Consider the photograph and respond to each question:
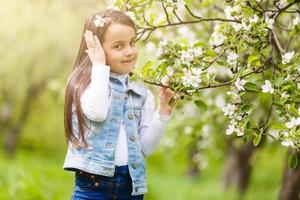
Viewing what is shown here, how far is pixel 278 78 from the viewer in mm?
3805

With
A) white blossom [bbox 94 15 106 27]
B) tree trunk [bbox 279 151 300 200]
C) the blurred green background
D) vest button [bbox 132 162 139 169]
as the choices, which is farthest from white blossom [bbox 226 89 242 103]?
the blurred green background

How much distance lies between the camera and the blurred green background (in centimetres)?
1052

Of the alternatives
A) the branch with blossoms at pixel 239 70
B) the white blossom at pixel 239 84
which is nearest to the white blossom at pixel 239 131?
the branch with blossoms at pixel 239 70

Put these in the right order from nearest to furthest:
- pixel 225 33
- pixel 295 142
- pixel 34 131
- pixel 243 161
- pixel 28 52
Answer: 1. pixel 295 142
2. pixel 225 33
3. pixel 243 161
4. pixel 28 52
5. pixel 34 131

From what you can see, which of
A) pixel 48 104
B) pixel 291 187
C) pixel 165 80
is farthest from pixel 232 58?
pixel 48 104

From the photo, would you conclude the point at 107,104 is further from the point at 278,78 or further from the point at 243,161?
the point at 243,161

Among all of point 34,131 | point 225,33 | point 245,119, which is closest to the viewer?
point 245,119

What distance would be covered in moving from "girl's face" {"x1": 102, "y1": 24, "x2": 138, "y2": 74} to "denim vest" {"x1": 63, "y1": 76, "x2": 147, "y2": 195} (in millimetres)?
84

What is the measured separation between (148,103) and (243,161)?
10534mm

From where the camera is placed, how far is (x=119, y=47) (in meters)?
3.75

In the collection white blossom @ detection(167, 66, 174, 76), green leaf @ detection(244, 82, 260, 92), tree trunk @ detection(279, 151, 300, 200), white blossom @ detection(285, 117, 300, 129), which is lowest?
tree trunk @ detection(279, 151, 300, 200)

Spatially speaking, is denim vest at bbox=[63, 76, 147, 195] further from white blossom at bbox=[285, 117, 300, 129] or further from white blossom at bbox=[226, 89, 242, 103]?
white blossom at bbox=[285, 117, 300, 129]

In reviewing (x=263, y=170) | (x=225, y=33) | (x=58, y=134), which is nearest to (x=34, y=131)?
(x=58, y=134)

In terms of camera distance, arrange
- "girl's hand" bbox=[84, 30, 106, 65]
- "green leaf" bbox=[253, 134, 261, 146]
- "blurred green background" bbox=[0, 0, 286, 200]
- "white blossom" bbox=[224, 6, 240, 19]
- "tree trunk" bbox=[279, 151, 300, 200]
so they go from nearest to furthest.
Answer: "girl's hand" bbox=[84, 30, 106, 65] → "green leaf" bbox=[253, 134, 261, 146] → "white blossom" bbox=[224, 6, 240, 19] → "tree trunk" bbox=[279, 151, 300, 200] → "blurred green background" bbox=[0, 0, 286, 200]
